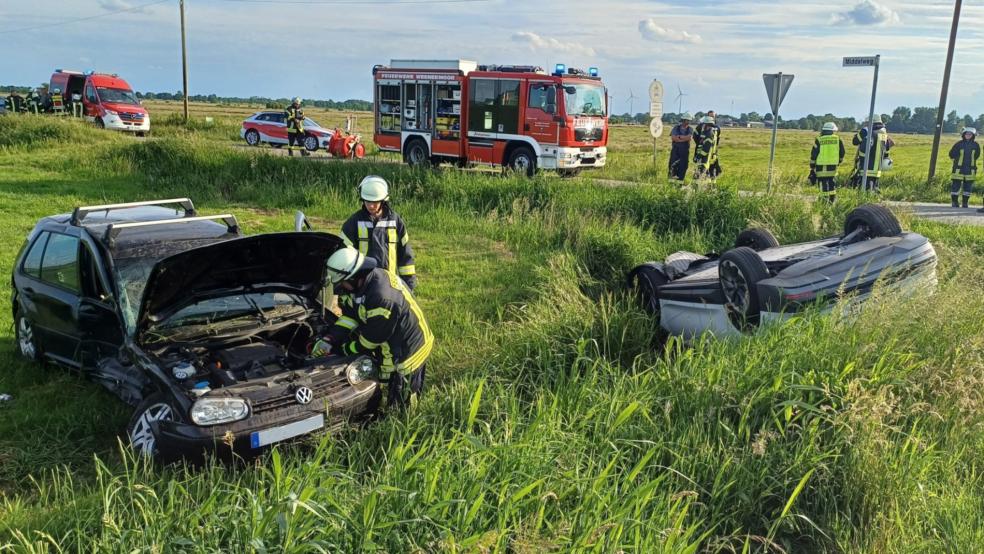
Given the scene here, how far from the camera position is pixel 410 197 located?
43.3ft

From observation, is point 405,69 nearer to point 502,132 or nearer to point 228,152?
point 502,132

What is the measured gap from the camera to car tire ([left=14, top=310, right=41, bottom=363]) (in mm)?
5594

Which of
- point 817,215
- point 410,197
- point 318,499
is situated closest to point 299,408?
point 318,499

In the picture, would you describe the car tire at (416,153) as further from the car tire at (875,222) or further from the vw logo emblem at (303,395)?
the vw logo emblem at (303,395)

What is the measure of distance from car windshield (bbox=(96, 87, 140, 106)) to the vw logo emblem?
98.7 ft

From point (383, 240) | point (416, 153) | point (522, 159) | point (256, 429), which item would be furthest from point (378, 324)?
point (416, 153)

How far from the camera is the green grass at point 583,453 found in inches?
111

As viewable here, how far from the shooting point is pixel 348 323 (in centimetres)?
466

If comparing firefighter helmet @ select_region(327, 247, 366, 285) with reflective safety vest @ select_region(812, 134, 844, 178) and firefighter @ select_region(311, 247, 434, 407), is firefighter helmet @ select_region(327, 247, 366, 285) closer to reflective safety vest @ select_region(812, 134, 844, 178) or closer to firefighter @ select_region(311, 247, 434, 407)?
firefighter @ select_region(311, 247, 434, 407)

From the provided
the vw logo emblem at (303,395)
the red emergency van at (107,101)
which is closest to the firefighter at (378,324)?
the vw logo emblem at (303,395)

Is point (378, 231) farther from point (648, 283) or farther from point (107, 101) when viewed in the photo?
point (107, 101)

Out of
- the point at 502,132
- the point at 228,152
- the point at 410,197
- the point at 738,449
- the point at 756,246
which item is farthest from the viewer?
the point at 502,132

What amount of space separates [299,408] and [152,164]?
13.8 m

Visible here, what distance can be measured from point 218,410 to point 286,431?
0.39 m
